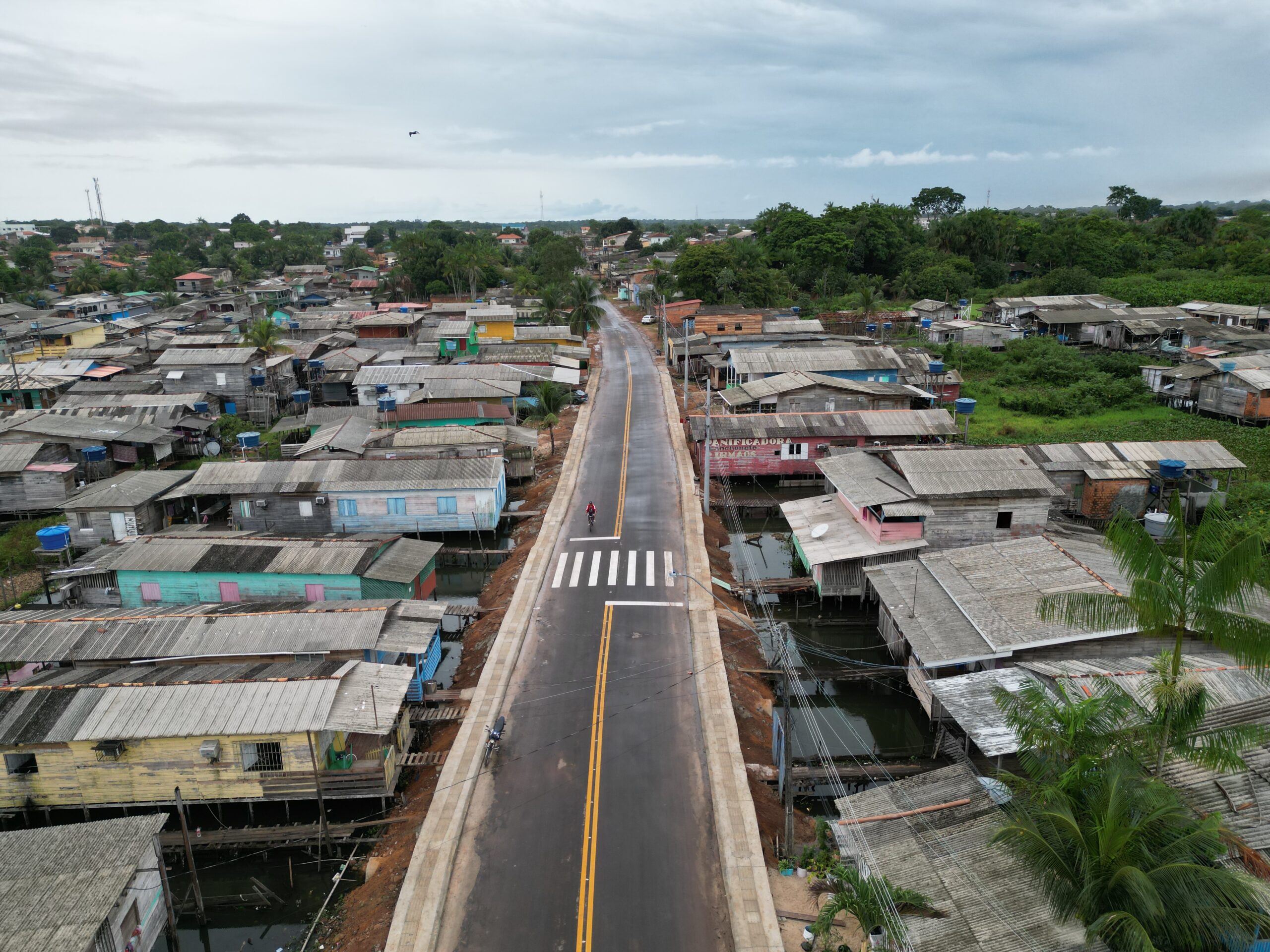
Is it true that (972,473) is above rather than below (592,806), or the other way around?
above

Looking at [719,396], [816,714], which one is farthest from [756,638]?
[719,396]

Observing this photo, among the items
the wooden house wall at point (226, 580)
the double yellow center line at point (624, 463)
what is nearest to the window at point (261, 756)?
the wooden house wall at point (226, 580)

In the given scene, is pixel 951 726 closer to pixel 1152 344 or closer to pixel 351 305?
pixel 1152 344

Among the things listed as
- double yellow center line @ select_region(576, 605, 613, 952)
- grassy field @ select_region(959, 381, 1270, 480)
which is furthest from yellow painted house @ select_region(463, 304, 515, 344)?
double yellow center line @ select_region(576, 605, 613, 952)

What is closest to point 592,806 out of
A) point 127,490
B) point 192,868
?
point 192,868

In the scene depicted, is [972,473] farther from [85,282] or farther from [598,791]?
[85,282]

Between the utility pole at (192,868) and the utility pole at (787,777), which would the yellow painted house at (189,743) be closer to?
the utility pole at (192,868)

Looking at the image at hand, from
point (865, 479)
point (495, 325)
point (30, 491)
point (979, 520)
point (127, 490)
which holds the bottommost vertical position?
point (30, 491)

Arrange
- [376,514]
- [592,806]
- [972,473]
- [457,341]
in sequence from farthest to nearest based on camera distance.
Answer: [457,341], [376,514], [972,473], [592,806]
